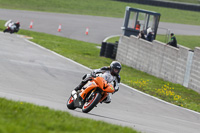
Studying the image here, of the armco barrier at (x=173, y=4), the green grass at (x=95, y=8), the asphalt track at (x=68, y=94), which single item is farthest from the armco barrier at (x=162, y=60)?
the armco barrier at (x=173, y=4)

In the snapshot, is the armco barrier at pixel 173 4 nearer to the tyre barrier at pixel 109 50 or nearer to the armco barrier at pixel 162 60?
the tyre barrier at pixel 109 50

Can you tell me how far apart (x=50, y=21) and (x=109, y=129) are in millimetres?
33155

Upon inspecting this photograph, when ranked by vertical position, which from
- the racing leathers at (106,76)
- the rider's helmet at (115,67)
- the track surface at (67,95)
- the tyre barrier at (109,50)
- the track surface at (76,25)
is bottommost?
the track surface at (76,25)

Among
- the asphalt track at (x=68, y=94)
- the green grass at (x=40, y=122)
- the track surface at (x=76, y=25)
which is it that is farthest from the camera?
the track surface at (x=76, y=25)

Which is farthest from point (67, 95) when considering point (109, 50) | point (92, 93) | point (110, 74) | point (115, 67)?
point (109, 50)

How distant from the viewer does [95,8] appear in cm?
5012

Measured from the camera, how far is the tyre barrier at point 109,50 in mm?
25734

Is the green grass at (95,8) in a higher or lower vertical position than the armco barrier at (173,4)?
lower

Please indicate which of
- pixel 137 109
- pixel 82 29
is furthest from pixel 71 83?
pixel 82 29

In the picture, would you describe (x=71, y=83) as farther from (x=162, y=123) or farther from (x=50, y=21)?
(x=50, y=21)

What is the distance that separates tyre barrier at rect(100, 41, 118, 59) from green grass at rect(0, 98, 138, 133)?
18.1 meters

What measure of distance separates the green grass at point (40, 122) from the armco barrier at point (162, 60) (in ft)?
37.7

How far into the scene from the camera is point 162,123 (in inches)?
431

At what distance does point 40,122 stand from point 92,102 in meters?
3.25
